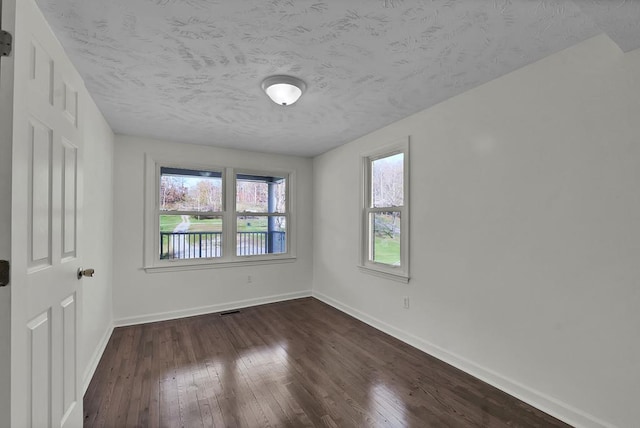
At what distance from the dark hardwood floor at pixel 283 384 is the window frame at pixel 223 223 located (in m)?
0.88

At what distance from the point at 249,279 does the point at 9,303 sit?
3.46 m

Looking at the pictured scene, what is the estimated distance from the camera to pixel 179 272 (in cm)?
396

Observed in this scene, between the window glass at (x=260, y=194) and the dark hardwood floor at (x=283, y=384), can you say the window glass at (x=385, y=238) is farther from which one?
the window glass at (x=260, y=194)

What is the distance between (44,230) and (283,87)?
168cm

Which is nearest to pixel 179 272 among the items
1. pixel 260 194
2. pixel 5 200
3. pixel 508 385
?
pixel 260 194

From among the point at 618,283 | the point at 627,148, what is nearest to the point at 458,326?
the point at 618,283

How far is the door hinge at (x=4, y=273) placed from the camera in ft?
3.28

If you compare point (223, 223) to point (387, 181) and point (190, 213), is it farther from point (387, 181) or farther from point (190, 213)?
point (387, 181)

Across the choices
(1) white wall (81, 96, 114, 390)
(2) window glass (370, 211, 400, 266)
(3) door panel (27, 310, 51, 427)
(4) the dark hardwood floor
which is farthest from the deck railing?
(3) door panel (27, 310, 51, 427)

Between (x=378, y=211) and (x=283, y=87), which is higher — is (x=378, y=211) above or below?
below

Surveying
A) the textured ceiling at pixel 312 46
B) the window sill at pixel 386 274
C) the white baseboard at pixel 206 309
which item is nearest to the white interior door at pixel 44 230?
the textured ceiling at pixel 312 46

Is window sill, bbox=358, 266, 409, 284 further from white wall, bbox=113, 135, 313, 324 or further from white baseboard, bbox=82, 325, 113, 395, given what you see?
white baseboard, bbox=82, 325, 113, 395

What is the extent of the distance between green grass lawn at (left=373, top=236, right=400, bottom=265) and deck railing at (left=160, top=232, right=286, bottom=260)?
172 centimetres

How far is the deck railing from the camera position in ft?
13.1
